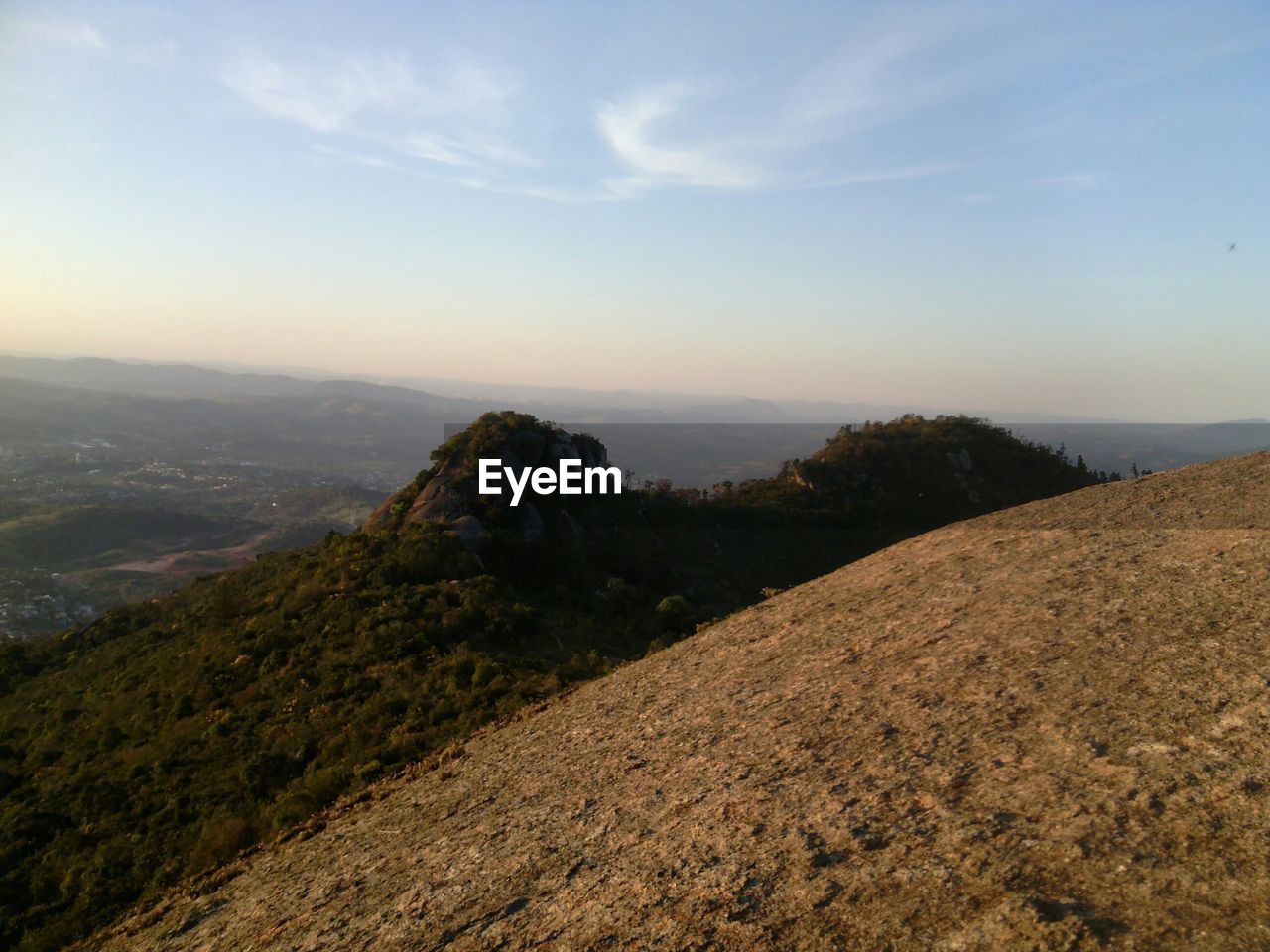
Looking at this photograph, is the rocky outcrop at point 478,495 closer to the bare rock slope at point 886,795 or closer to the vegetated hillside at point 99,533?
the bare rock slope at point 886,795

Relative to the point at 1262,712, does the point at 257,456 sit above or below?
below

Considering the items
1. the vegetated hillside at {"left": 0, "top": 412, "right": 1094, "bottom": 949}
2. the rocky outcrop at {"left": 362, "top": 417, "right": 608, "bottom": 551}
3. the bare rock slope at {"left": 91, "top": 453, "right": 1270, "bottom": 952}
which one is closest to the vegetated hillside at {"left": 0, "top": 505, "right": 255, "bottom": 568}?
the vegetated hillside at {"left": 0, "top": 412, "right": 1094, "bottom": 949}

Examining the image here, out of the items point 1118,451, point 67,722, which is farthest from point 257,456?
point 1118,451

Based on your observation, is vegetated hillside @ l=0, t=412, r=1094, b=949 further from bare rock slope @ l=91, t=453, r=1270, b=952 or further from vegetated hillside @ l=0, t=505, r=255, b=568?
vegetated hillside @ l=0, t=505, r=255, b=568

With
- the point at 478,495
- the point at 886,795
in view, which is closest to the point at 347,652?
the point at 478,495

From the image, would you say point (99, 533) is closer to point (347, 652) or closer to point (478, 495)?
point (478, 495)

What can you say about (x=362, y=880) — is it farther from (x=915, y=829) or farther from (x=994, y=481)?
(x=994, y=481)
